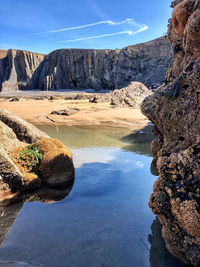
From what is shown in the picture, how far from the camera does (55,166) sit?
5.78 m

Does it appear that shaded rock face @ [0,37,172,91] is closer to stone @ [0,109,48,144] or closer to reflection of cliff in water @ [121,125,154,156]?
reflection of cliff in water @ [121,125,154,156]

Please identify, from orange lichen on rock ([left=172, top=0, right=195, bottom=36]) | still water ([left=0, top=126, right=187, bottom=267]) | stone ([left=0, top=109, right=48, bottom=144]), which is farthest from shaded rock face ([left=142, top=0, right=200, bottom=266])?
stone ([left=0, top=109, right=48, bottom=144])

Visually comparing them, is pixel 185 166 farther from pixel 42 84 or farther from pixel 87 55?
pixel 42 84

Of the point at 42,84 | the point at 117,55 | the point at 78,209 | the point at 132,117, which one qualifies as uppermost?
the point at 117,55

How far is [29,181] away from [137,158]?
3.80 m

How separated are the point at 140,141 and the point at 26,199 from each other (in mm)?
6454

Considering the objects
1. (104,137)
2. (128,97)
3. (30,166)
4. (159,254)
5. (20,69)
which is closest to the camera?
(159,254)

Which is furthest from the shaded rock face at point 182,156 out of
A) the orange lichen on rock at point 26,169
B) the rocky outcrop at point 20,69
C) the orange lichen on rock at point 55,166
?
the rocky outcrop at point 20,69

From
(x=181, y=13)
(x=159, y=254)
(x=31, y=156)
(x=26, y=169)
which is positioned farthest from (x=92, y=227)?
(x=181, y=13)

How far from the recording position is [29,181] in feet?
17.4

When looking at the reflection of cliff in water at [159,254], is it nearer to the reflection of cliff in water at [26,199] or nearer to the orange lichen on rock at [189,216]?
the orange lichen on rock at [189,216]

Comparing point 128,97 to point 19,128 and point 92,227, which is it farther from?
point 92,227

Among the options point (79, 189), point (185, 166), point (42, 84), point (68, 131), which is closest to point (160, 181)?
point (185, 166)

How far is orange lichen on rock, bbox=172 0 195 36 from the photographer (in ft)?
12.5
